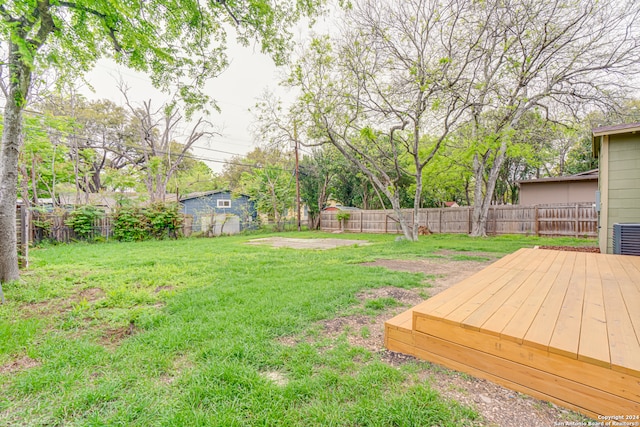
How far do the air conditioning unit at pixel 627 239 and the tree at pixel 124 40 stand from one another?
6072 millimetres

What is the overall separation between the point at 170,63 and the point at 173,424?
4.53 meters

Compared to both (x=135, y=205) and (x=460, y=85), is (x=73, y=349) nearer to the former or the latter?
Answer: (x=460, y=85)

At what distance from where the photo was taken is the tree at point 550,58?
6676mm

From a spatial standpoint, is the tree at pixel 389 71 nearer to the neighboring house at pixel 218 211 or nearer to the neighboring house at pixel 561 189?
the neighboring house at pixel 561 189

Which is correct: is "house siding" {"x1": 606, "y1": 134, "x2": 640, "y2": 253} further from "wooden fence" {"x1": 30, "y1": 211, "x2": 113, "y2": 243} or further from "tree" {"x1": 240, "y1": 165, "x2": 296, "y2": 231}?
"wooden fence" {"x1": 30, "y1": 211, "x2": 113, "y2": 243}

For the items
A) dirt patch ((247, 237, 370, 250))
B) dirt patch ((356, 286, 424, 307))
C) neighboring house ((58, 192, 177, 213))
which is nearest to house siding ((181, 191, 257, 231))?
neighboring house ((58, 192, 177, 213))

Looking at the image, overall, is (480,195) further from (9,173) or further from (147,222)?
(147,222)

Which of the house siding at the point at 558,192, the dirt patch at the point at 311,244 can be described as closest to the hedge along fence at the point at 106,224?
the dirt patch at the point at 311,244

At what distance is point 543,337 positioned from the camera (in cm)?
145

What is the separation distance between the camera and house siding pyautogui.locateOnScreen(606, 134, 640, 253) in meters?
4.30

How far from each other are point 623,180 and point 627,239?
3.27 ft

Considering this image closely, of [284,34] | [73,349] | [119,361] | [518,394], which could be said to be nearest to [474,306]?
[518,394]

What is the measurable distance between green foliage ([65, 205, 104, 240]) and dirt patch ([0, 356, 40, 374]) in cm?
1029

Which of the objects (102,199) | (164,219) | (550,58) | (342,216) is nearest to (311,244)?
(342,216)
